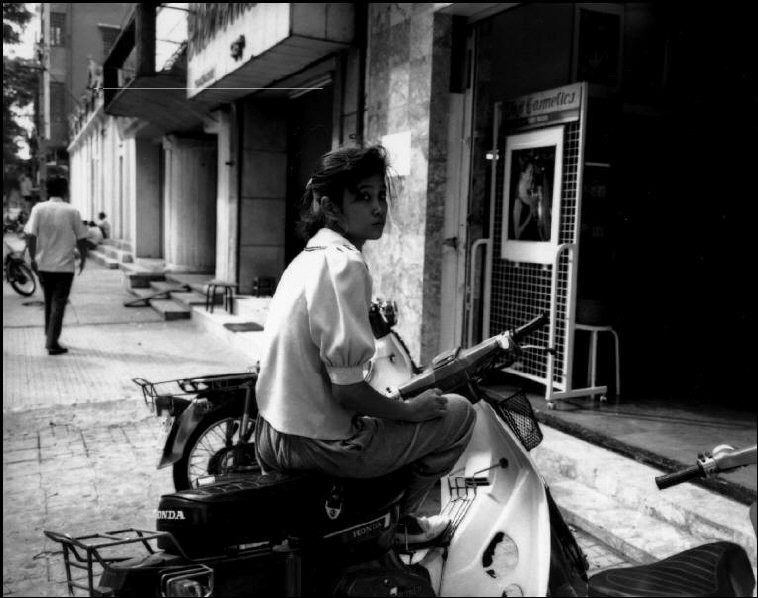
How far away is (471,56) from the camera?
20.2 ft

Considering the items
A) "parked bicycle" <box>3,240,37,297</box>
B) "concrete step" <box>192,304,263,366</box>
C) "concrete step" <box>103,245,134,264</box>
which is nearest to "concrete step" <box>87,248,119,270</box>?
"concrete step" <box>103,245,134,264</box>

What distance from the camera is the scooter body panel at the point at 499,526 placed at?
245 cm

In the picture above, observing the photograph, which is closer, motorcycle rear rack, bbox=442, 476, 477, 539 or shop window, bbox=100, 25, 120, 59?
motorcycle rear rack, bbox=442, 476, 477, 539

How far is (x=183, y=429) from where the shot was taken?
399 centimetres

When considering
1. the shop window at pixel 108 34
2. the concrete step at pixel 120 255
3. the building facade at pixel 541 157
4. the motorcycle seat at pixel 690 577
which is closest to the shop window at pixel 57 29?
the shop window at pixel 108 34

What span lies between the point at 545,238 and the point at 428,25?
2.00 metres

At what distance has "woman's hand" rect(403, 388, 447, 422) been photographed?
92.4 inches

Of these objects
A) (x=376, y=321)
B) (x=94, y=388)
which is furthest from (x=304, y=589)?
(x=94, y=388)

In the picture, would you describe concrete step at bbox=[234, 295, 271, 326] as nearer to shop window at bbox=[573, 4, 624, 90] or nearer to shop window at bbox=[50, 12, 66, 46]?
shop window at bbox=[573, 4, 624, 90]

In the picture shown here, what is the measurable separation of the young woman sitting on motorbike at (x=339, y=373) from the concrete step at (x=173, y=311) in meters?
9.63

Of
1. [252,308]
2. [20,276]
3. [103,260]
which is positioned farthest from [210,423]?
[103,260]

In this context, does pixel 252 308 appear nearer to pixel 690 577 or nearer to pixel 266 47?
A: pixel 266 47

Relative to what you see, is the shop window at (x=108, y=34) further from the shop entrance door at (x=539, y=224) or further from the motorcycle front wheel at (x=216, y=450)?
the motorcycle front wheel at (x=216, y=450)

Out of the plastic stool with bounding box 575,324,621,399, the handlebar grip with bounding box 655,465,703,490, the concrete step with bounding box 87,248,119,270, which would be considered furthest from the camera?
the concrete step with bounding box 87,248,119,270
